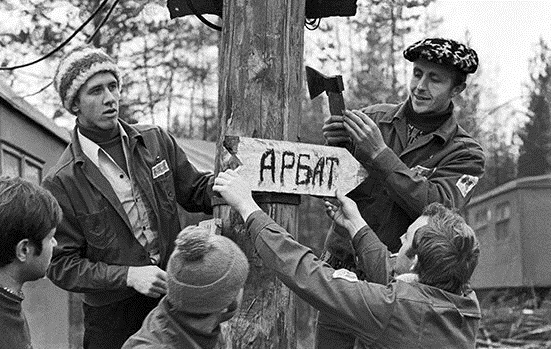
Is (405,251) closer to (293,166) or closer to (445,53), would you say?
(293,166)

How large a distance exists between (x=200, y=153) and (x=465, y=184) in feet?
24.8

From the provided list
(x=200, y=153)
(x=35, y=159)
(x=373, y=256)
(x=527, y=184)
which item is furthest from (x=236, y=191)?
(x=527, y=184)

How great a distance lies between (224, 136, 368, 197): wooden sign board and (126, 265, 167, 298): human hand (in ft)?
1.85

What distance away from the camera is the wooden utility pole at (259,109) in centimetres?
388

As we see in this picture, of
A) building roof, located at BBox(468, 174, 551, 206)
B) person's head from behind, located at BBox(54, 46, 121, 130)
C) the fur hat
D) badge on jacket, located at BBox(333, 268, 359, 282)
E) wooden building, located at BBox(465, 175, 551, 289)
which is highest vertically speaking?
the fur hat

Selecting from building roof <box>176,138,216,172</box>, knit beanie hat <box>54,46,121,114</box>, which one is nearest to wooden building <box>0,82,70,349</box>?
building roof <box>176,138,216,172</box>

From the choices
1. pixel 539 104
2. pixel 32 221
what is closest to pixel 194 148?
pixel 32 221

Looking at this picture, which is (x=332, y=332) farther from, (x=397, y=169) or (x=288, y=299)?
(x=397, y=169)

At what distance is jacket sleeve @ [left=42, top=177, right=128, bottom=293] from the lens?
4.04 metres

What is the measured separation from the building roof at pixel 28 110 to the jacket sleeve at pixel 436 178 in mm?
4886

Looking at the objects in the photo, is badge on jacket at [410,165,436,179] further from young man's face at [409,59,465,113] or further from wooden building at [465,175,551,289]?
wooden building at [465,175,551,289]

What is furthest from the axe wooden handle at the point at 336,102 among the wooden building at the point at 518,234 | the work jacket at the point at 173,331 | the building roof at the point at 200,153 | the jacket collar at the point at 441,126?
the wooden building at the point at 518,234

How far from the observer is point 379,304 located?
3270mm

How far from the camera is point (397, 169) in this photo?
4.02 m
